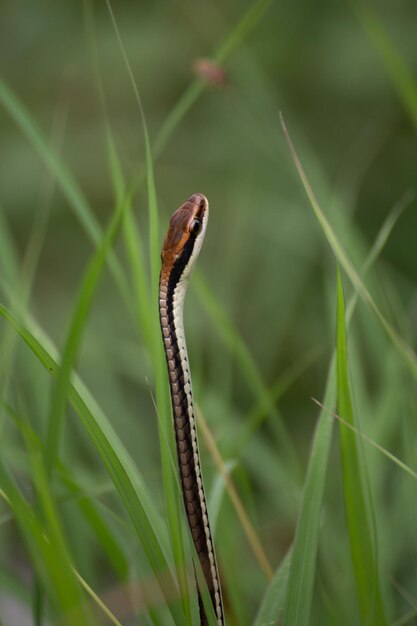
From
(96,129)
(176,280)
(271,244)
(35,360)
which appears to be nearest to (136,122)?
(96,129)

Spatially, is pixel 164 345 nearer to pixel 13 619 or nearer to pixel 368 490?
pixel 368 490

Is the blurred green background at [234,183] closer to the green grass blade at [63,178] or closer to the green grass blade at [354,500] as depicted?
the green grass blade at [63,178]

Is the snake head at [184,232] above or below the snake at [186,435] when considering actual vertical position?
above

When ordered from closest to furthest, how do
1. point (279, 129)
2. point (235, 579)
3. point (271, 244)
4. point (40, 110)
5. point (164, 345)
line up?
1. point (164, 345)
2. point (235, 579)
3. point (279, 129)
4. point (271, 244)
5. point (40, 110)

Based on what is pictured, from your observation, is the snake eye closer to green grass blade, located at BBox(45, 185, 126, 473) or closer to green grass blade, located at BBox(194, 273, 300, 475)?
green grass blade, located at BBox(45, 185, 126, 473)

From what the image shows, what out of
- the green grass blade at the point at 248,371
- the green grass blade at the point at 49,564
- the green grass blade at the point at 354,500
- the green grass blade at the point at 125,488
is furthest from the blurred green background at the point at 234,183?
the green grass blade at the point at 49,564

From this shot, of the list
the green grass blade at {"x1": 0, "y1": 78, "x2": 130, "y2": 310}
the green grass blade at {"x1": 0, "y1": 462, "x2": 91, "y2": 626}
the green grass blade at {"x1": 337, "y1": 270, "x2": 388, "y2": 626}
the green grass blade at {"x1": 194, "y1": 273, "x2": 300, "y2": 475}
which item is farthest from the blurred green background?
the green grass blade at {"x1": 0, "y1": 462, "x2": 91, "y2": 626}
